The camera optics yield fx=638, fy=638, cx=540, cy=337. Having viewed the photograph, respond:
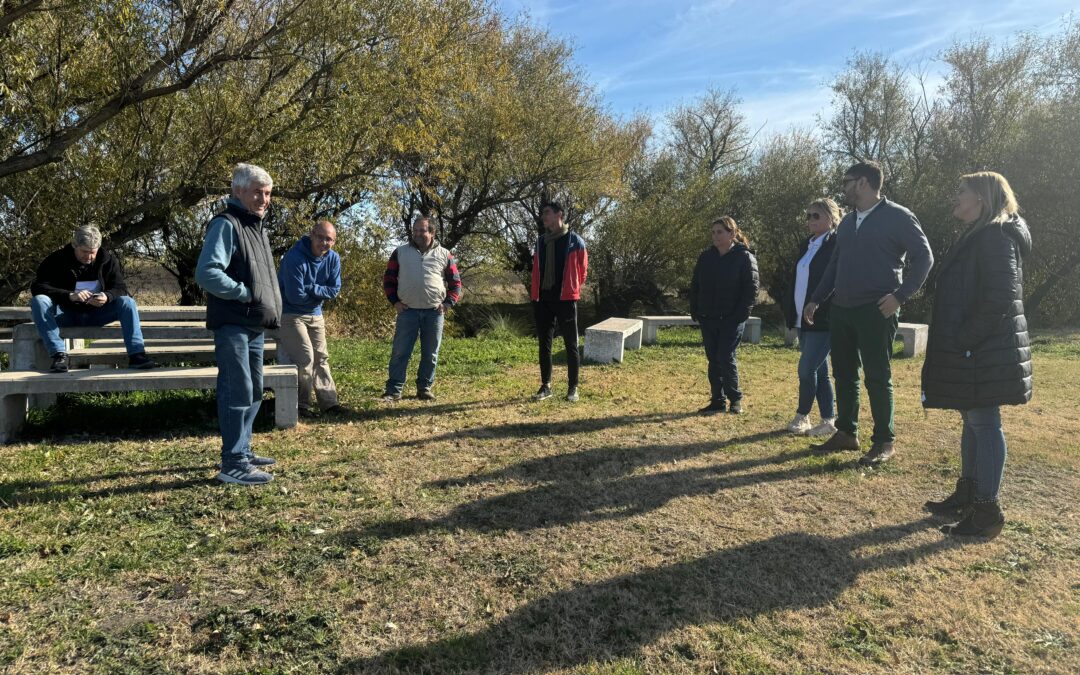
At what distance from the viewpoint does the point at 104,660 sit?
2232 millimetres

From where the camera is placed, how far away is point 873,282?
14.2ft

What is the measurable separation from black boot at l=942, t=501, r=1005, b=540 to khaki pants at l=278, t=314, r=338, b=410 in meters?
4.79

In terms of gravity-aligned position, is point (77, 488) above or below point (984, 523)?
above

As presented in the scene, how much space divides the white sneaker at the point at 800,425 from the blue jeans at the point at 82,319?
Answer: 5.46m

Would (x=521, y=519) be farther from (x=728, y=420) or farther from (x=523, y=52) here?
(x=523, y=52)

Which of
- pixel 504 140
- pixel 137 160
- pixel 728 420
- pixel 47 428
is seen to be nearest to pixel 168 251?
pixel 137 160

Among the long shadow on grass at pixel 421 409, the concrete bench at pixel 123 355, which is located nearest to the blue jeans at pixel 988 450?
the long shadow on grass at pixel 421 409

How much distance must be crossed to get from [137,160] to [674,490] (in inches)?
378

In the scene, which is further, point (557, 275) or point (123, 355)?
point (557, 275)

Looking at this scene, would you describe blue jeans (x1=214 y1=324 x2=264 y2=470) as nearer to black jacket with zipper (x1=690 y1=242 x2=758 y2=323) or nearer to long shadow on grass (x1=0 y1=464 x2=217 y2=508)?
long shadow on grass (x1=0 y1=464 x2=217 y2=508)

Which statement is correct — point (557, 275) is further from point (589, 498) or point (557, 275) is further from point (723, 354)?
point (589, 498)

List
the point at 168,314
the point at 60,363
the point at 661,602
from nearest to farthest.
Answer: the point at 661,602, the point at 60,363, the point at 168,314

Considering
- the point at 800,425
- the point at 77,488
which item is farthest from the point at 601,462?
the point at 77,488

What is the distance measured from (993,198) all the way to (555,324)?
384cm
